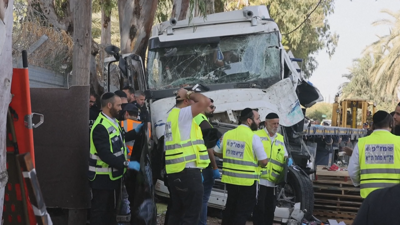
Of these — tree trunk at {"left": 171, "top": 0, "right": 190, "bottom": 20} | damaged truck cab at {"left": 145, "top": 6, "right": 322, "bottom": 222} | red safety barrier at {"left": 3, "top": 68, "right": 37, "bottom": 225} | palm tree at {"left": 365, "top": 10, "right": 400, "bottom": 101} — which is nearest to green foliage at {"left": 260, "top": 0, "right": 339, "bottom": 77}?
palm tree at {"left": 365, "top": 10, "right": 400, "bottom": 101}

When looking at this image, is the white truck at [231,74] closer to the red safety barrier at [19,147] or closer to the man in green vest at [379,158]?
the man in green vest at [379,158]

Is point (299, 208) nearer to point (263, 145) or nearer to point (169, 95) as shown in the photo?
point (263, 145)

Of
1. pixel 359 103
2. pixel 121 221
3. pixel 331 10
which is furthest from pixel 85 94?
pixel 331 10

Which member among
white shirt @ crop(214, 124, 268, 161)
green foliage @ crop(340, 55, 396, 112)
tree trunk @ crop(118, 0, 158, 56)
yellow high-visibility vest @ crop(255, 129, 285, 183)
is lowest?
green foliage @ crop(340, 55, 396, 112)

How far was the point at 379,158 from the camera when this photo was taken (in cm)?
507

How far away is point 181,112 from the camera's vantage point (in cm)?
541

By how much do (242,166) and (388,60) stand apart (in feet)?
97.5

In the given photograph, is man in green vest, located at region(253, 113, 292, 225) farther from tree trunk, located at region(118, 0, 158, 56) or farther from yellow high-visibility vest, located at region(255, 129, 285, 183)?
tree trunk, located at region(118, 0, 158, 56)

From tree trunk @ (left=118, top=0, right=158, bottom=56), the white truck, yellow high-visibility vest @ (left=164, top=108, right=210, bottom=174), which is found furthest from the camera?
tree trunk @ (left=118, top=0, right=158, bottom=56)

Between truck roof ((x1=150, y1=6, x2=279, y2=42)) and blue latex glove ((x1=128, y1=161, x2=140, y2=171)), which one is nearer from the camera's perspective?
blue latex glove ((x1=128, y1=161, x2=140, y2=171))

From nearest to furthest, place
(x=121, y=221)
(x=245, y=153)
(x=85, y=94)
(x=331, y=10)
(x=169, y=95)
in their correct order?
1. (x=85, y=94)
2. (x=121, y=221)
3. (x=245, y=153)
4. (x=169, y=95)
5. (x=331, y=10)

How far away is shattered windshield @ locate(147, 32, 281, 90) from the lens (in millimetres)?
8578

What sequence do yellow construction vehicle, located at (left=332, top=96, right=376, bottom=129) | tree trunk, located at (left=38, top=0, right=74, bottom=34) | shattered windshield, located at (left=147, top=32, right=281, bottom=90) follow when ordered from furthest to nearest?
yellow construction vehicle, located at (left=332, top=96, right=376, bottom=129) → tree trunk, located at (left=38, top=0, right=74, bottom=34) → shattered windshield, located at (left=147, top=32, right=281, bottom=90)

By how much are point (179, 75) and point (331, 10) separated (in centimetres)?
2046
